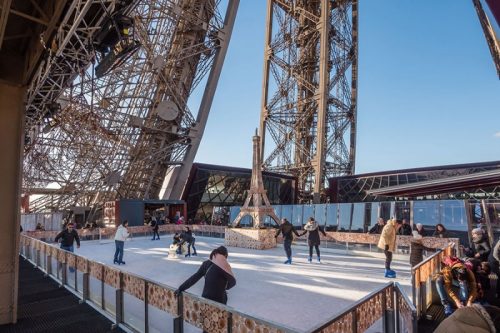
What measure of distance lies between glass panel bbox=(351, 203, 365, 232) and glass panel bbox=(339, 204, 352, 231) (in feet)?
1.16

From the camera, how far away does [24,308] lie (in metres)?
6.48

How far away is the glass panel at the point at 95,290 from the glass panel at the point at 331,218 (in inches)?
544

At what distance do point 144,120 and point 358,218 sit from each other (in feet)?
54.8

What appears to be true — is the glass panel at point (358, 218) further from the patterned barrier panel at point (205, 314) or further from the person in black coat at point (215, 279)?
the patterned barrier panel at point (205, 314)

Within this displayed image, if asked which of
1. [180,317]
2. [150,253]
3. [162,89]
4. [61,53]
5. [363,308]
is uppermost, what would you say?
[162,89]

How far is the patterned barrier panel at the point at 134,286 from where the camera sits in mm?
4850

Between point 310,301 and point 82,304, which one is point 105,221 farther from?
point 310,301

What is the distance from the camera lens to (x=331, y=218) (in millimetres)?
18844

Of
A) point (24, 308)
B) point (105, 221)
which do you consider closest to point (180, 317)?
point (24, 308)

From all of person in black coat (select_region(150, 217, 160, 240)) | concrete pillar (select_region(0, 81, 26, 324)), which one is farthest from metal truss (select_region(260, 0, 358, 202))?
concrete pillar (select_region(0, 81, 26, 324))

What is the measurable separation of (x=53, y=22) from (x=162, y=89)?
21.7 meters

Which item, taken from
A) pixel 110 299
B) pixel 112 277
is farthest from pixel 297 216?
pixel 112 277

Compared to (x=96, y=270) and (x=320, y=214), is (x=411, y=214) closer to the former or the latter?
(x=320, y=214)

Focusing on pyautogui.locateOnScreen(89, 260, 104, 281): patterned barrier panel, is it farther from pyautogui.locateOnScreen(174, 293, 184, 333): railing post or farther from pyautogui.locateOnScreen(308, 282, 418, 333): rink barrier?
pyautogui.locateOnScreen(308, 282, 418, 333): rink barrier
